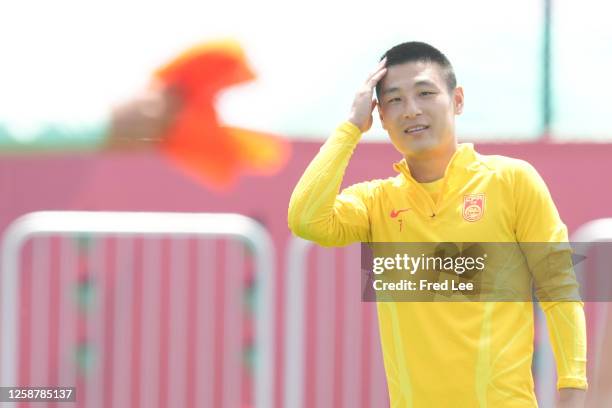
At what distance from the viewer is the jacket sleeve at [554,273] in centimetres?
242

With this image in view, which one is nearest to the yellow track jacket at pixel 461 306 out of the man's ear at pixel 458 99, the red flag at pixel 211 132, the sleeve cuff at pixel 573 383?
the sleeve cuff at pixel 573 383

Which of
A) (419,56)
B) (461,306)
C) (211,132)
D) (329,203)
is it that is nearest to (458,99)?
(419,56)

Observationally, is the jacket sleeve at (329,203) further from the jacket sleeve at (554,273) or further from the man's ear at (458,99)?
the jacket sleeve at (554,273)

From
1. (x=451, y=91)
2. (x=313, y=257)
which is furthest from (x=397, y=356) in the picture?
Answer: (x=313, y=257)

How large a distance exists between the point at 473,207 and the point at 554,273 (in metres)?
0.25

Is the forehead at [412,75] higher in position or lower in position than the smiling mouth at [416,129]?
higher

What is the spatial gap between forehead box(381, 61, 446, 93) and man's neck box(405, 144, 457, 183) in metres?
0.17

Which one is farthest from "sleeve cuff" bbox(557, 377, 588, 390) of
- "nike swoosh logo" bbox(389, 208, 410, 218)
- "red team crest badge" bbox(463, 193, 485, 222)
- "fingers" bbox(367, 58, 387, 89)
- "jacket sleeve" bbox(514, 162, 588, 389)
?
"fingers" bbox(367, 58, 387, 89)

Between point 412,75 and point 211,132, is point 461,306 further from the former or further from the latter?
point 211,132

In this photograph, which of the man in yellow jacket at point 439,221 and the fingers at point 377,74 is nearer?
the man in yellow jacket at point 439,221

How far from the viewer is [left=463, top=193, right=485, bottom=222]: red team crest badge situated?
Answer: 2.49 m

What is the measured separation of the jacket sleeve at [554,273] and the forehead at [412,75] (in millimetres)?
326

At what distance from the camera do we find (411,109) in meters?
2.52

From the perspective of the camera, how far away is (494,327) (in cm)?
244
